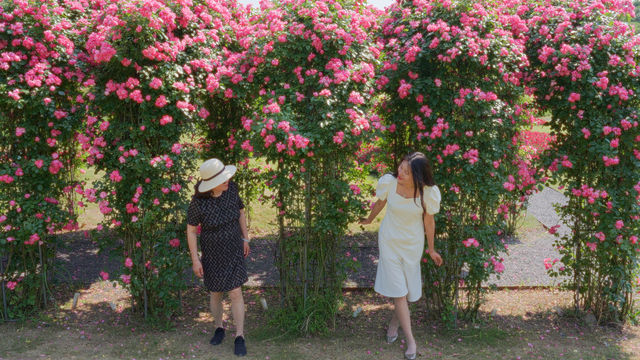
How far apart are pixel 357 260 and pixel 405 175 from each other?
1946 mm

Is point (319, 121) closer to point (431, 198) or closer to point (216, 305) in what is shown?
point (431, 198)

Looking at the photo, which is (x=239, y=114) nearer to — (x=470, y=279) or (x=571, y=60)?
(x=470, y=279)

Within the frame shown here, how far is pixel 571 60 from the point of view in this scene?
402cm

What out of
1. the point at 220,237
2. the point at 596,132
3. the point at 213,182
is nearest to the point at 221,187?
the point at 213,182

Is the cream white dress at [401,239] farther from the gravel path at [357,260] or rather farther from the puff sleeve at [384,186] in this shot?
the gravel path at [357,260]

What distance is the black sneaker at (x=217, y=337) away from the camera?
155 inches

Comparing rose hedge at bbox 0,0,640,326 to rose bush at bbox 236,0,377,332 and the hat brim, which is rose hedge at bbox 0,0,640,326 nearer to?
rose bush at bbox 236,0,377,332

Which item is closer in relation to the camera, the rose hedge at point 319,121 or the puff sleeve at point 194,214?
the puff sleeve at point 194,214

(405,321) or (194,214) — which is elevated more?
(194,214)

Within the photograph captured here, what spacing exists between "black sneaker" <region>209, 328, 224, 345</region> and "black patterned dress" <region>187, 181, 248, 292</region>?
1.45 feet

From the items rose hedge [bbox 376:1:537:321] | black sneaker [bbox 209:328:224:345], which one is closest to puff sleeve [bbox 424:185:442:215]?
rose hedge [bbox 376:1:537:321]

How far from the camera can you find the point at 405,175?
142 inches

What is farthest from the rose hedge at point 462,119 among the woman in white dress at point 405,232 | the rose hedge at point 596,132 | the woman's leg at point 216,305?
the woman's leg at point 216,305

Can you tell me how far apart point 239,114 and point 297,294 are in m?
1.87
